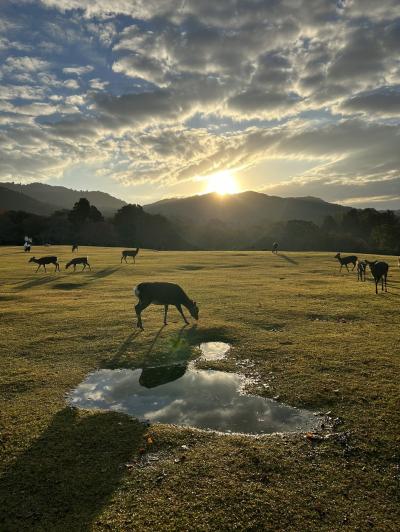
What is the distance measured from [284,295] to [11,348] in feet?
60.9

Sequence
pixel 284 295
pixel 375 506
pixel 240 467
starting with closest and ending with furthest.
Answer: pixel 375 506 < pixel 240 467 < pixel 284 295

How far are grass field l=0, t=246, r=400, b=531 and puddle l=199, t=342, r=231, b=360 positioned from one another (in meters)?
0.42

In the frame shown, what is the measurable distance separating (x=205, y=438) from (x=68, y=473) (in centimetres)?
332

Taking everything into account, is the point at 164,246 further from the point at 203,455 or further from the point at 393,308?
the point at 203,455

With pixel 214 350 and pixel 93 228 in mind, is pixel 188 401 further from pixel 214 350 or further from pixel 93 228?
pixel 93 228

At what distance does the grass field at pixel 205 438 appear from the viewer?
22.3 ft

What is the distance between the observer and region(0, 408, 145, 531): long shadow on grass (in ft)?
22.0

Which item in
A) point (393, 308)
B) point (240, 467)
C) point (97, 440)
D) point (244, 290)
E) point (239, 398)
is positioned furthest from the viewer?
point (244, 290)

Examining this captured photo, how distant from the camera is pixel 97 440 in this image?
902cm

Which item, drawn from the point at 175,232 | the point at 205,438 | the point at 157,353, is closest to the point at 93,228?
the point at 175,232

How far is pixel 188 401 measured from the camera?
11.3 metres

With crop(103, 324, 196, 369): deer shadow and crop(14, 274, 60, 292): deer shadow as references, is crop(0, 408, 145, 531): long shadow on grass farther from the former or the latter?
crop(14, 274, 60, 292): deer shadow

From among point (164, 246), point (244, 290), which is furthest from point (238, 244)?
point (244, 290)

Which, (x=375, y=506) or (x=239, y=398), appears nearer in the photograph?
(x=375, y=506)
